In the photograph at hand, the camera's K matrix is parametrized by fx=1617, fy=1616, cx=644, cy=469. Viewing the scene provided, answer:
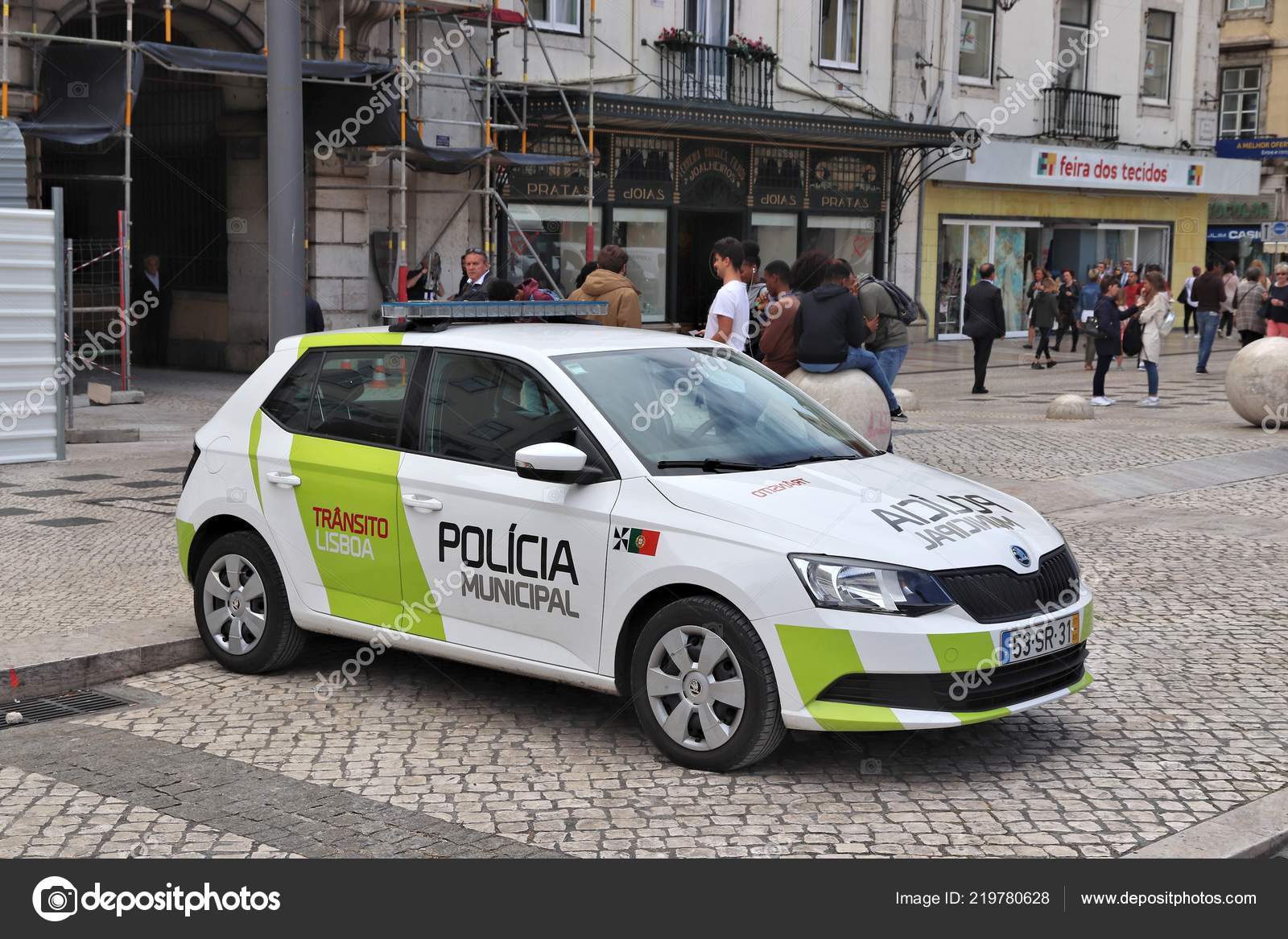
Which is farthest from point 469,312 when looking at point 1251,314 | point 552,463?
point 1251,314

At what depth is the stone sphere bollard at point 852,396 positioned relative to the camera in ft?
33.8

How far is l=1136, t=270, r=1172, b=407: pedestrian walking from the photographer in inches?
770

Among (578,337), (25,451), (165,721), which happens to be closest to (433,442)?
(578,337)

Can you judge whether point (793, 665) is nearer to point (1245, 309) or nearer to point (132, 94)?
point (132, 94)

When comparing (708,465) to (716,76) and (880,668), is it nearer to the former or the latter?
(880,668)

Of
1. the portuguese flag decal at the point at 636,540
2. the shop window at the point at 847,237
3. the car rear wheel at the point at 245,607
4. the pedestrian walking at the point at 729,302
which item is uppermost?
the shop window at the point at 847,237

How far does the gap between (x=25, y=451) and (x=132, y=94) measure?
5810 mm

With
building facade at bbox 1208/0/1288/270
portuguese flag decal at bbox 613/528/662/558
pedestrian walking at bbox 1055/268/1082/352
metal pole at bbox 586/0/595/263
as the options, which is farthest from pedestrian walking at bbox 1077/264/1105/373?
portuguese flag decal at bbox 613/528/662/558

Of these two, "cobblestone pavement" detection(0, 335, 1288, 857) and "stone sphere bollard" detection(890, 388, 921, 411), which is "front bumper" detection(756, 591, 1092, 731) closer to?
"cobblestone pavement" detection(0, 335, 1288, 857)

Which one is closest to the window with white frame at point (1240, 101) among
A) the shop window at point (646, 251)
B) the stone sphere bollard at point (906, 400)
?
the shop window at point (646, 251)

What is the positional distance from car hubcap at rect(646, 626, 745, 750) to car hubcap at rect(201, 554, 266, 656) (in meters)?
2.13

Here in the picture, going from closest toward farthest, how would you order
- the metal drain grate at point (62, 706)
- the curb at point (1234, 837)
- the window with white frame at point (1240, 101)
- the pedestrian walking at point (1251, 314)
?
the curb at point (1234, 837), the metal drain grate at point (62, 706), the pedestrian walking at point (1251, 314), the window with white frame at point (1240, 101)

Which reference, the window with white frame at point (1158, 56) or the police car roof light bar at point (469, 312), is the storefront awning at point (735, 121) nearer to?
the window with white frame at point (1158, 56)

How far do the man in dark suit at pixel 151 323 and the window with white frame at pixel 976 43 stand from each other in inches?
637
